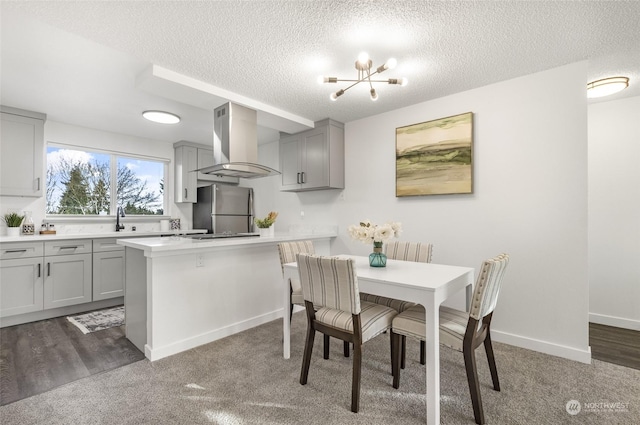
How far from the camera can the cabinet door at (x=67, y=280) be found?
338 centimetres

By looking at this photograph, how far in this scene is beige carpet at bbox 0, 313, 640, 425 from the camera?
1.68 meters

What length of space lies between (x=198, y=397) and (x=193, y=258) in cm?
113

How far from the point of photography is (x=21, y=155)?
137 inches

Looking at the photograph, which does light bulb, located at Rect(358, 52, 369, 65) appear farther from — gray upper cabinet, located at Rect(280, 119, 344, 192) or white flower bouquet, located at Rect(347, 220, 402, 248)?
gray upper cabinet, located at Rect(280, 119, 344, 192)

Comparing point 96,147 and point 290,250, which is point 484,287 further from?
point 96,147

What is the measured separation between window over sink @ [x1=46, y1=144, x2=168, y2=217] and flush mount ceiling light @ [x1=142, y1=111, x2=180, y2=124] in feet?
4.52

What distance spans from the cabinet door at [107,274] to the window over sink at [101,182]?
36.6 inches

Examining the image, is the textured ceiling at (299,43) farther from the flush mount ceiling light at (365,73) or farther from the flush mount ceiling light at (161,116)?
the flush mount ceiling light at (161,116)

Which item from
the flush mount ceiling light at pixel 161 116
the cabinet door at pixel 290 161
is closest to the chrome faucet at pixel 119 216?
the flush mount ceiling light at pixel 161 116

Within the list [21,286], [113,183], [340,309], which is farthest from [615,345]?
[113,183]

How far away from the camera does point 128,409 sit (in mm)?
1748

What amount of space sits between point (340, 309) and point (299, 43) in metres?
1.89

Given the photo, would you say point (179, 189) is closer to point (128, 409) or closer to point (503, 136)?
point (128, 409)

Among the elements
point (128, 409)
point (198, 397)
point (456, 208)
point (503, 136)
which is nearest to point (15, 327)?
point (128, 409)
